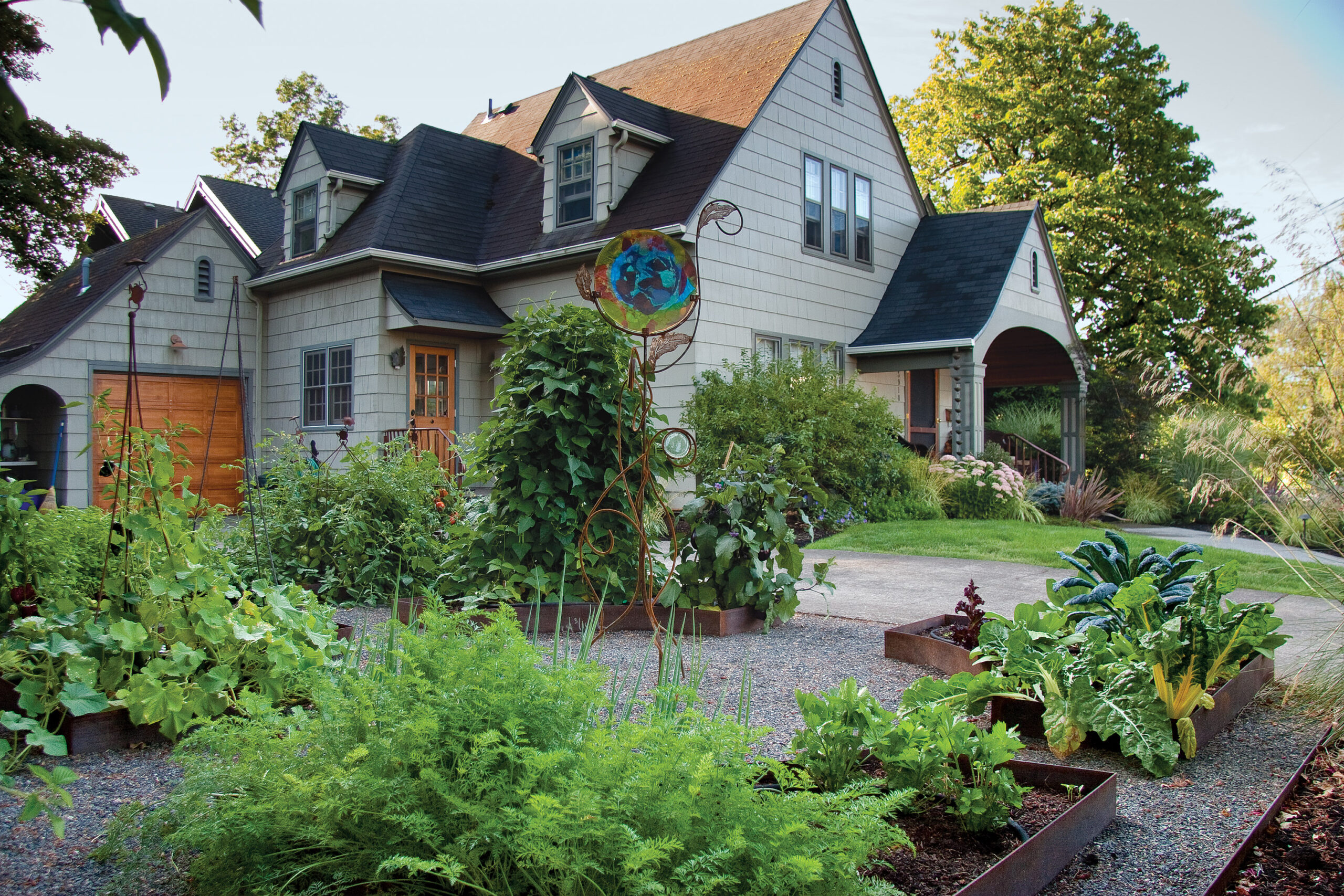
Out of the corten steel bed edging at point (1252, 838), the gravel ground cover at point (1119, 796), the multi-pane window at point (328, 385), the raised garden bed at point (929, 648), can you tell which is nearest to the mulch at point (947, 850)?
the gravel ground cover at point (1119, 796)

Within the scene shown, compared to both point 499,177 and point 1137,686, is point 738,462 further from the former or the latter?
point 499,177

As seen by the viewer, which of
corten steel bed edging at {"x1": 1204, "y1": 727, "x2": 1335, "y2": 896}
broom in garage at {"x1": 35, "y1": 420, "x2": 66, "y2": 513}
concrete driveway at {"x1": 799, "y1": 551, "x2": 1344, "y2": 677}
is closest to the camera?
corten steel bed edging at {"x1": 1204, "y1": 727, "x2": 1335, "y2": 896}

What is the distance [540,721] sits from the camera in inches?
77.2

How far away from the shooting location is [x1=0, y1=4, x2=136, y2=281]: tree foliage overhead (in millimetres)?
16500

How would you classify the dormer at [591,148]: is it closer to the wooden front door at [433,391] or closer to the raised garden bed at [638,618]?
the wooden front door at [433,391]

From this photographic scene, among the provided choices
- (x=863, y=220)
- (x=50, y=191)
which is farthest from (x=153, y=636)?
(x=50, y=191)

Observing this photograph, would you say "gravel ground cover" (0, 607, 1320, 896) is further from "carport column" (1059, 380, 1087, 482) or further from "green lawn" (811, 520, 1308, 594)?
"carport column" (1059, 380, 1087, 482)

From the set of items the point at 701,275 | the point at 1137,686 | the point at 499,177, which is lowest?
the point at 1137,686

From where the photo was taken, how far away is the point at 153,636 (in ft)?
10.2

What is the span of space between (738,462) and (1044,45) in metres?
19.4

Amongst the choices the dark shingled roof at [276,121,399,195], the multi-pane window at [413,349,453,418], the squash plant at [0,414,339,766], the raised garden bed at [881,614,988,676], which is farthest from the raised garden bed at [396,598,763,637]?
the dark shingled roof at [276,121,399,195]

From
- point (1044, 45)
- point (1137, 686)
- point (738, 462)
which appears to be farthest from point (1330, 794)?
point (1044, 45)

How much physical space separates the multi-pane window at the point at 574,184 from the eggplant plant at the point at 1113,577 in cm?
948

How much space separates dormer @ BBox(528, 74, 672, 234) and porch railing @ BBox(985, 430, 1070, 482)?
7.27 meters
